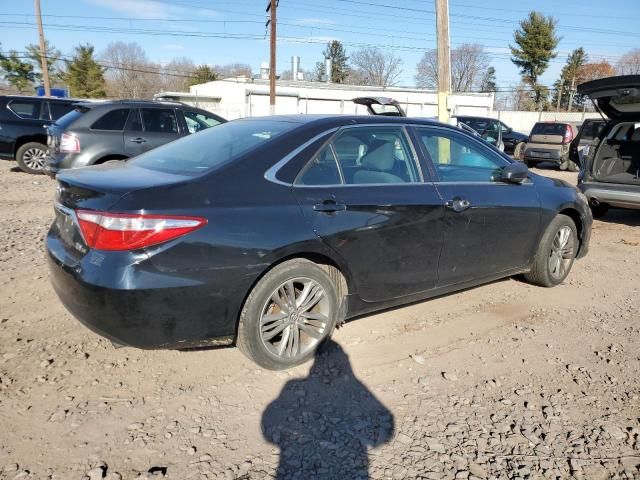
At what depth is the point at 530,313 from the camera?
14.4 feet

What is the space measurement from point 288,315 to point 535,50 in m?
63.7

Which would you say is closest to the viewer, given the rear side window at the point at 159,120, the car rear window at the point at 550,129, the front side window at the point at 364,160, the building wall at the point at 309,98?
the front side window at the point at 364,160

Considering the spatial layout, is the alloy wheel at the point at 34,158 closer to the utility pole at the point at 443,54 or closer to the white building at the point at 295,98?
the utility pole at the point at 443,54

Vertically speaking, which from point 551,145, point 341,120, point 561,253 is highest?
Result: point 341,120

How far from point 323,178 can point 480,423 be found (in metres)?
1.73

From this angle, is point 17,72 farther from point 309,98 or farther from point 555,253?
point 555,253

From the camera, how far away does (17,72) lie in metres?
56.5

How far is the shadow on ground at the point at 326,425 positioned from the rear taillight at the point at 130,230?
3.71ft

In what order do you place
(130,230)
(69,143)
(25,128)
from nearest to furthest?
(130,230) < (69,143) < (25,128)

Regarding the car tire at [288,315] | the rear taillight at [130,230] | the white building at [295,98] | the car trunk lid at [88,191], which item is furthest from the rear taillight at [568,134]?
the rear taillight at [130,230]

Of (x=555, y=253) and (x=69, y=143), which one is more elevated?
(x=69, y=143)

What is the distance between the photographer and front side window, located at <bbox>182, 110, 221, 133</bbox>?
30.2 ft

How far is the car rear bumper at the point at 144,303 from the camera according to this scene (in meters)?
2.59

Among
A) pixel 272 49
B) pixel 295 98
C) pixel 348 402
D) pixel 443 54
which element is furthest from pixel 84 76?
pixel 348 402
